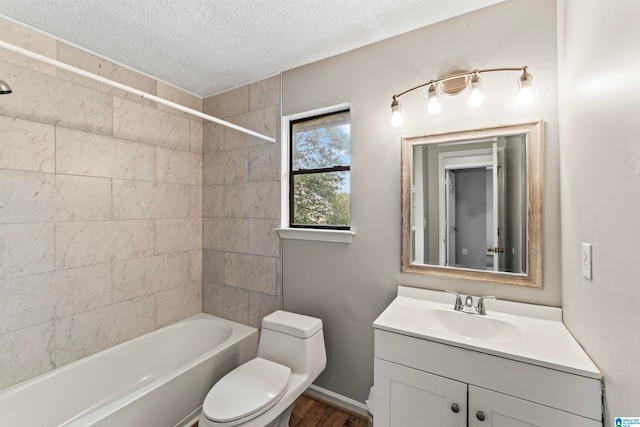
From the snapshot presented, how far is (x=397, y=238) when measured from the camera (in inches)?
67.5

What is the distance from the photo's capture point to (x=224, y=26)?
166 centimetres

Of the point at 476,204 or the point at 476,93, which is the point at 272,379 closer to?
the point at 476,204

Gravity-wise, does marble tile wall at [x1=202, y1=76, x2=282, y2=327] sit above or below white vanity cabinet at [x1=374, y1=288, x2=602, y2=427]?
above

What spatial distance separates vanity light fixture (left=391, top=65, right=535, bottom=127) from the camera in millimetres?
1297

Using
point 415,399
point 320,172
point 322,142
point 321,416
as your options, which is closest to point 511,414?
point 415,399

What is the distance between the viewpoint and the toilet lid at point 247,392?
130cm

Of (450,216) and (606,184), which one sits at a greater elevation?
(606,184)

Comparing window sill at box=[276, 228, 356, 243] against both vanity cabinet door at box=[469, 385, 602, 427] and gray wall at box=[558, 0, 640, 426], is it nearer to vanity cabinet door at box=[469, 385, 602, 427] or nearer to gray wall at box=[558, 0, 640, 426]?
vanity cabinet door at box=[469, 385, 602, 427]

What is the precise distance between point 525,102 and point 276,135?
1.62 m

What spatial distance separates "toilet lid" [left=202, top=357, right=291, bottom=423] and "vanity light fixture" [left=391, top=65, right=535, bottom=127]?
1627 mm

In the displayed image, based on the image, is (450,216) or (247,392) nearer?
(247,392)

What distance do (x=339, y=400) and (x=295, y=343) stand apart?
61cm

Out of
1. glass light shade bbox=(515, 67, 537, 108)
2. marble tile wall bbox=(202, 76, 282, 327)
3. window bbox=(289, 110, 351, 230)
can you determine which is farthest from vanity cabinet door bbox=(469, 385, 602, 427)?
marble tile wall bbox=(202, 76, 282, 327)

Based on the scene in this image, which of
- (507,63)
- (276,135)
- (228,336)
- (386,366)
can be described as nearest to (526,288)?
(386,366)
